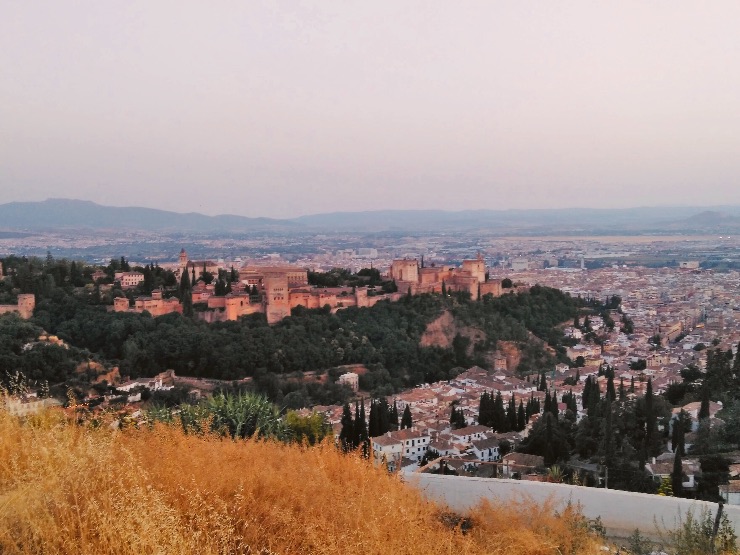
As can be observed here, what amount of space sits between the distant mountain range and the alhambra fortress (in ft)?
157

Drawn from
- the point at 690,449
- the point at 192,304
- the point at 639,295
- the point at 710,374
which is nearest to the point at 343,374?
the point at 192,304

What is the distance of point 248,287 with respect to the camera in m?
29.7

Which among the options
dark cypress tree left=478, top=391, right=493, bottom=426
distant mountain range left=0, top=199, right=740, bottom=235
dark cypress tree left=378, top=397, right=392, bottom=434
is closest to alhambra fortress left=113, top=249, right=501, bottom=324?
dark cypress tree left=378, top=397, right=392, bottom=434

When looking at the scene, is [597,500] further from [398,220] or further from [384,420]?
[398,220]

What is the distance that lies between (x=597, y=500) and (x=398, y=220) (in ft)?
435

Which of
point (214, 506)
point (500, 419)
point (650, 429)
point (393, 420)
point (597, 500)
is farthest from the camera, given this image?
point (393, 420)

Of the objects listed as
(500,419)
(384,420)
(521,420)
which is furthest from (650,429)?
(384,420)

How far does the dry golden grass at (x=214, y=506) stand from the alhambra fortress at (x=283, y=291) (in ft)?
76.2

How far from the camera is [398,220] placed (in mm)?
136250

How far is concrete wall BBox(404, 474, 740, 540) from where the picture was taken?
171 inches

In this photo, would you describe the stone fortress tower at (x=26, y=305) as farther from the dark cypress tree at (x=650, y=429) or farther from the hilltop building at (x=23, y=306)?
the dark cypress tree at (x=650, y=429)

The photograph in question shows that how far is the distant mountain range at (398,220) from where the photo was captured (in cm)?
8462

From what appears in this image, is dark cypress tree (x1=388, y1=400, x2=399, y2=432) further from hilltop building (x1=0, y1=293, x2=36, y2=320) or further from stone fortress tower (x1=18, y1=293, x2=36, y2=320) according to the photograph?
stone fortress tower (x1=18, y1=293, x2=36, y2=320)

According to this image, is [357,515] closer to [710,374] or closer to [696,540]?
[696,540]
